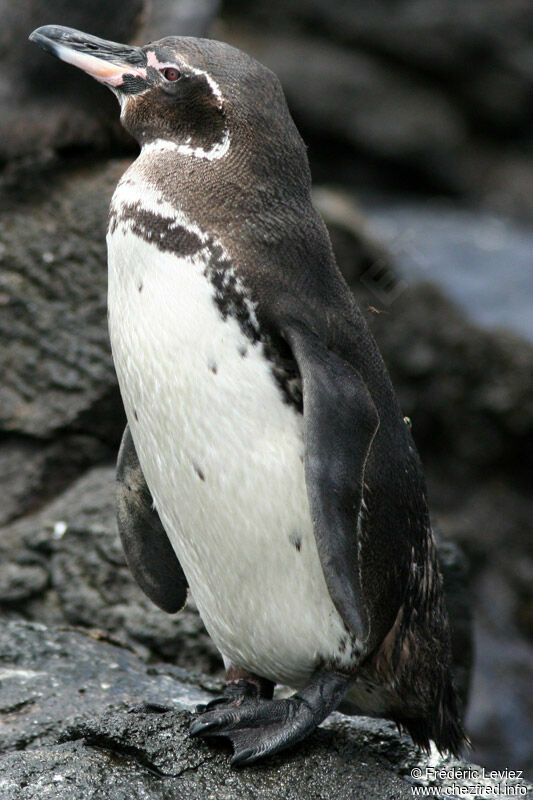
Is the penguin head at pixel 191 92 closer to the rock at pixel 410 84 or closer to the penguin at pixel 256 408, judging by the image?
the penguin at pixel 256 408

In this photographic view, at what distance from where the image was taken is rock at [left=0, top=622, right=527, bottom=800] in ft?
8.55

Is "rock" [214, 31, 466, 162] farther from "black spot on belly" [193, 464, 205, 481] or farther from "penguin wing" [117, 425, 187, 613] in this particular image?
"black spot on belly" [193, 464, 205, 481]

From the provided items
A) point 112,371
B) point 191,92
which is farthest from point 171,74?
point 112,371

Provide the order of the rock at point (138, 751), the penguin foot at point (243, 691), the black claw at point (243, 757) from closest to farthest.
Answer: the rock at point (138, 751)
the black claw at point (243, 757)
the penguin foot at point (243, 691)

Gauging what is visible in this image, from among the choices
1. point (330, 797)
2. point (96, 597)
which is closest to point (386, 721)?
point (330, 797)

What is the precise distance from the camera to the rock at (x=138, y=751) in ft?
8.55

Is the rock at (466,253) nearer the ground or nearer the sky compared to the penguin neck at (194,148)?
nearer the ground

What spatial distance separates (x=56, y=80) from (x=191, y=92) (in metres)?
2.48

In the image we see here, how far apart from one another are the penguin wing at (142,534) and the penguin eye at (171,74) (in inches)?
40.2

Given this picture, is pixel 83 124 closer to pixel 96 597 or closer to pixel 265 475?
pixel 96 597

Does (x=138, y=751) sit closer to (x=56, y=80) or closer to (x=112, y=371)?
(x=112, y=371)

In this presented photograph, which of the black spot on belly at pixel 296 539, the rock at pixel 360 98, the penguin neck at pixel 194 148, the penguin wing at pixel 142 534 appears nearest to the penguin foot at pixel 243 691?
the penguin wing at pixel 142 534

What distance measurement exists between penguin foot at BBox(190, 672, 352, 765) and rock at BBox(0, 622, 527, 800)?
2.0 inches

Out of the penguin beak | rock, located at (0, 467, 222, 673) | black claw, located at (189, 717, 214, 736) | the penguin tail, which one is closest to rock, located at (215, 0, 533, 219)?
rock, located at (0, 467, 222, 673)
